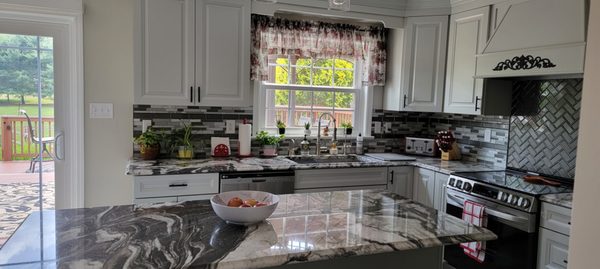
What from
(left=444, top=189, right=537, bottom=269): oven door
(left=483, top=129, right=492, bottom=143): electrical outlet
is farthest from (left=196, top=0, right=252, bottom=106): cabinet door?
(left=483, top=129, right=492, bottom=143): electrical outlet

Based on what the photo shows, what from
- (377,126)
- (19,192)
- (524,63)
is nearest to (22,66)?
(19,192)

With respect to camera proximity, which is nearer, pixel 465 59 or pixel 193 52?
pixel 193 52

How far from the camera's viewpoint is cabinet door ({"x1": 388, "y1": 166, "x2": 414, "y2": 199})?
3.49m

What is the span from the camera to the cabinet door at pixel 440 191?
3199mm

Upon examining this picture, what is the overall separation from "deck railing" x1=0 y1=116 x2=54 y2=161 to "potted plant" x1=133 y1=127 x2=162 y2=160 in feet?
2.20

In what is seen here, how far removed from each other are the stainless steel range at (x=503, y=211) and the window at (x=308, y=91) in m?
1.39

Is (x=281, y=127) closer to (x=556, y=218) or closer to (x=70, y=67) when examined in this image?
(x=70, y=67)

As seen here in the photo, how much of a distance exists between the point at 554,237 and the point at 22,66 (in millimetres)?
3732

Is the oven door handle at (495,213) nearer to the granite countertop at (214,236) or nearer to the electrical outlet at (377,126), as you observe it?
the granite countertop at (214,236)

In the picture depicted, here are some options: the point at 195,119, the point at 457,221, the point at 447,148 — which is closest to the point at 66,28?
the point at 195,119

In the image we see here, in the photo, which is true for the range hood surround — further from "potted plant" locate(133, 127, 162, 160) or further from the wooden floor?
the wooden floor

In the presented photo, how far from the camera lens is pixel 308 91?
391 centimetres

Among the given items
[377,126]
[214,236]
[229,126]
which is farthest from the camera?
[377,126]

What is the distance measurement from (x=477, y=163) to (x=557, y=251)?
4.40ft
